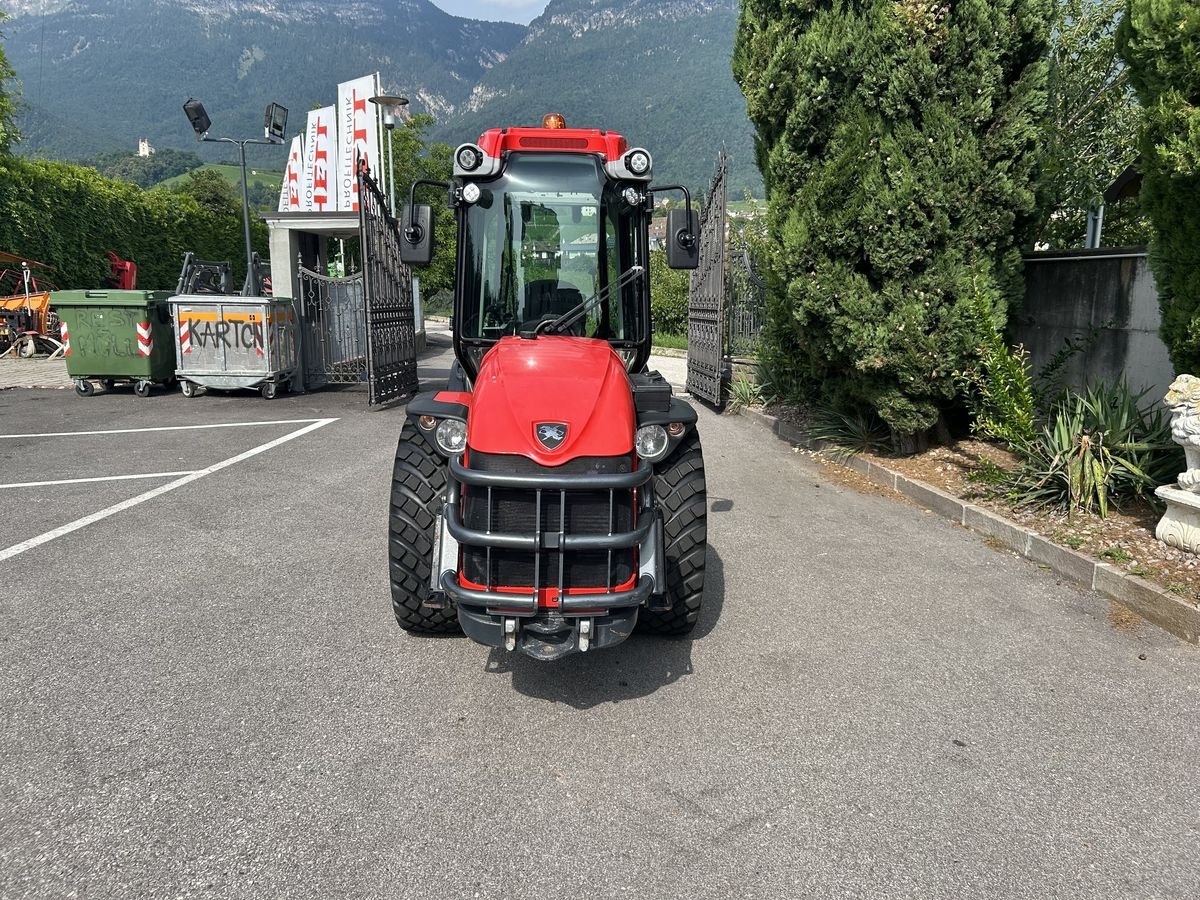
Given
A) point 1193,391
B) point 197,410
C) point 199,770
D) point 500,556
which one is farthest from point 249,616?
point 197,410

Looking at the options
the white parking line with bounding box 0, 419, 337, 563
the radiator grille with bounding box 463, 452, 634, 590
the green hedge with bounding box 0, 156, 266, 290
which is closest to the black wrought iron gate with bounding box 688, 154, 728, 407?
the white parking line with bounding box 0, 419, 337, 563

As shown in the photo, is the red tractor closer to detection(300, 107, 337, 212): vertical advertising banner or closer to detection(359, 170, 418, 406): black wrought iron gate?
detection(359, 170, 418, 406): black wrought iron gate

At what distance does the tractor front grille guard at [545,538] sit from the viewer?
10.3 ft

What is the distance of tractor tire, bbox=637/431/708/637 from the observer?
3811 mm

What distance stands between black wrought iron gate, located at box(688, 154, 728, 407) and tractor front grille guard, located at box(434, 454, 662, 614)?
8687mm

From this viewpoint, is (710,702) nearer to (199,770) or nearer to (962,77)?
(199,770)

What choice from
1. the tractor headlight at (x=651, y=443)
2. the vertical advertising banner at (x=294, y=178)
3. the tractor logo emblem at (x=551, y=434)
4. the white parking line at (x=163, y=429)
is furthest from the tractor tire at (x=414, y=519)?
the vertical advertising banner at (x=294, y=178)

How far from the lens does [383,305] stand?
11.9 meters

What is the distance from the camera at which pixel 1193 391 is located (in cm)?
468

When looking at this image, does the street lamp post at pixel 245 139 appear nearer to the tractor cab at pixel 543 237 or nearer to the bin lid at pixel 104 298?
the bin lid at pixel 104 298

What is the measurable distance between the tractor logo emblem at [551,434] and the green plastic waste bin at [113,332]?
435 inches

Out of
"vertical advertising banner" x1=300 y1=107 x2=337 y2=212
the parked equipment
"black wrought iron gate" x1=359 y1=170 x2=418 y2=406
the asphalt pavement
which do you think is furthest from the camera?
"vertical advertising banner" x1=300 y1=107 x2=337 y2=212

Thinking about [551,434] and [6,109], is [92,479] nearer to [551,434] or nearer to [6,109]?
[551,434]

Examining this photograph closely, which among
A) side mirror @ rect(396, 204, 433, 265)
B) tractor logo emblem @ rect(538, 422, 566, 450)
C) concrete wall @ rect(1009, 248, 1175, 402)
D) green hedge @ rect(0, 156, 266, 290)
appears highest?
green hedge @ rect(0, 156, 266, 290)
